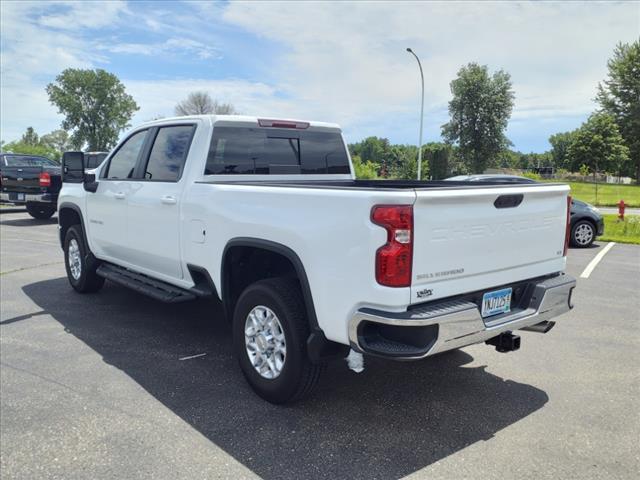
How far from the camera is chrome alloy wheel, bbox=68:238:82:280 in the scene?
6.60 m

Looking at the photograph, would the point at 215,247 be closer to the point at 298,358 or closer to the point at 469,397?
the point at 298,358

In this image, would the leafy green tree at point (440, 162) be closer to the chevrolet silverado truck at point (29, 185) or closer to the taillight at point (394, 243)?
the chevrolet silverado truck at point (29, 185)

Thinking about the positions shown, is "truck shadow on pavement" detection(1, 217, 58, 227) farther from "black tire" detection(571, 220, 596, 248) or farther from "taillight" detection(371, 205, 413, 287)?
"taillight" detection(371, 205, 413, 287)

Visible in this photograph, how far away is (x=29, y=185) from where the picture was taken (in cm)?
1532

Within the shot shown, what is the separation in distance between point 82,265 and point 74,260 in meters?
0.35

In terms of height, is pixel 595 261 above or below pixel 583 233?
below

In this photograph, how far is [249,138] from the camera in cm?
470

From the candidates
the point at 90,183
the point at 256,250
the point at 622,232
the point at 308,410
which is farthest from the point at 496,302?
the point at 622,232

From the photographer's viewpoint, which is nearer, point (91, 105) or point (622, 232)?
point (622, 232)

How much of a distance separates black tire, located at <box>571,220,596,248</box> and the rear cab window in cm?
811

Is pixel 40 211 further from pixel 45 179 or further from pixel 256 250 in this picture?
pixel 256 250

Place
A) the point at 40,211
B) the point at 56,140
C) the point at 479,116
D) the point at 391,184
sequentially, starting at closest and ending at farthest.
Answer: the point at 391,184
the point at 40,211
the point at 479,116
the point at 56,140

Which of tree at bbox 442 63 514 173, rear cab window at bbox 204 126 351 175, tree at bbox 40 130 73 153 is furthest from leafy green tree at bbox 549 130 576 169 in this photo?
rear cab window at bbox 204 126 351 175

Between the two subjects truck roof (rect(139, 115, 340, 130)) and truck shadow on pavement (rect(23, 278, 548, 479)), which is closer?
truck shadow on pavement (rect(23, 278, 548, 479))
